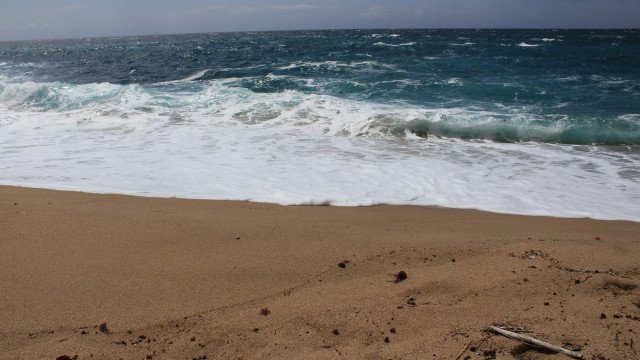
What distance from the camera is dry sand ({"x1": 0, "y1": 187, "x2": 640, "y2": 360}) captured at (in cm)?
271

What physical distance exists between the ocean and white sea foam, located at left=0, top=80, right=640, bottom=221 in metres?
0.03

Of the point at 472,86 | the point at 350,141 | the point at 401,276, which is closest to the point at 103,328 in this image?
the point at 401,276

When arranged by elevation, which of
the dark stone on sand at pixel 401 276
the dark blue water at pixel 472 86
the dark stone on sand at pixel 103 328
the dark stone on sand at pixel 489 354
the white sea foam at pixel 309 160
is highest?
the dark blue water at pixel 472 86

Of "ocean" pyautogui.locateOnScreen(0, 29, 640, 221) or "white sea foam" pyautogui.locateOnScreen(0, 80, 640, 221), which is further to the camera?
"ocean" pyautogui.locateOnScreen(0, 29, 640, 221)

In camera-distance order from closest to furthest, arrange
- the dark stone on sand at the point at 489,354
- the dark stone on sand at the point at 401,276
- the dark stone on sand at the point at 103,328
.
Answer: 1. the dark stone on sand at the point at 489,354
2. the dark stone on sand at the point at 103,328
3. the dark stone on sand at the point at 401,276

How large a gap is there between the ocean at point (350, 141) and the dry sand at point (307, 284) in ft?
3.01

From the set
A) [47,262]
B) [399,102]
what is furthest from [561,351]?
[399,102]

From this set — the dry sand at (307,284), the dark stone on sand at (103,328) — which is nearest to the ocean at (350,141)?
the dry sand at (307,284)

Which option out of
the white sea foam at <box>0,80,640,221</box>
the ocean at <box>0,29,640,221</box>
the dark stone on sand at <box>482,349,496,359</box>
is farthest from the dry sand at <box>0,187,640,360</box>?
the ocean at <box>0,29,640,221</box>

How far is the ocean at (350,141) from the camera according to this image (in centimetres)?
586

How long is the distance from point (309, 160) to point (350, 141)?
5.42ft

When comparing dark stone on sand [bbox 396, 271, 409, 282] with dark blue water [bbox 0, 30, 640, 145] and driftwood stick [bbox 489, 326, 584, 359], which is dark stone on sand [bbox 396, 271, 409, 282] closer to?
driftwood stick [bbox 489, 326, 584, 359]

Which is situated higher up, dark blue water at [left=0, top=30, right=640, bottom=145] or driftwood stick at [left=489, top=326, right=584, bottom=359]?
dark blue water at [left=0, top=30, right=640, bottom=145]

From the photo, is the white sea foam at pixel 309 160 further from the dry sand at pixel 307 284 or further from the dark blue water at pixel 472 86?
the dry sand at pixel 307 284
